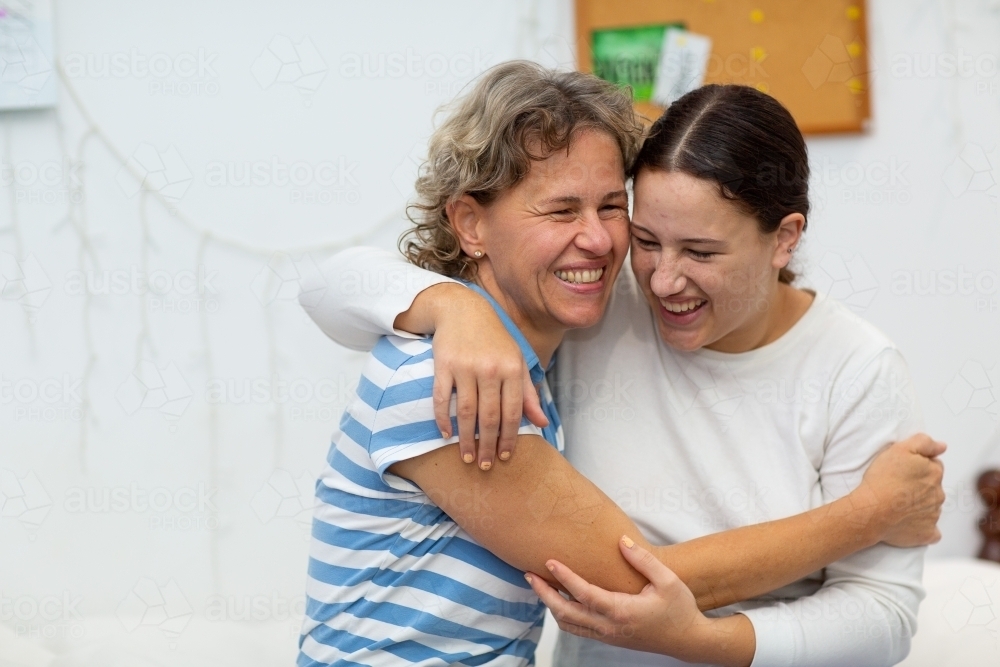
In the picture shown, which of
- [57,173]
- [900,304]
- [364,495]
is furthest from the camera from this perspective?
[900,304]

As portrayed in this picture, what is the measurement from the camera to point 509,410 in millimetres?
923

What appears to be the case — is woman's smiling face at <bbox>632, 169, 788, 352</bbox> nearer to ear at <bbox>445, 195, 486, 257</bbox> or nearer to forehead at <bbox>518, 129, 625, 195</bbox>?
forehead at <bbox>518, 129, 625, 195</bbox>

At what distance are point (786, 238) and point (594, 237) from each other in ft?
0.87

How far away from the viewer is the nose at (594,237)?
108 cm

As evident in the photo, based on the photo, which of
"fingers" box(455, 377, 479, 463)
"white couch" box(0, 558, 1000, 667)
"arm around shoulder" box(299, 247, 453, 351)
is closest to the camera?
"fingers" box(455, 377, 479, 463)

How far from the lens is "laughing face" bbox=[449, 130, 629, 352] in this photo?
1.08 meters

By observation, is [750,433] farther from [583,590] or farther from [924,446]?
[583,590]

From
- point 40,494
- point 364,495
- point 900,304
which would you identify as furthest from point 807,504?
point 40,494

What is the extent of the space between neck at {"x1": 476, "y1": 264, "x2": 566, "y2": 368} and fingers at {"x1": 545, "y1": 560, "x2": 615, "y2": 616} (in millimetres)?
281

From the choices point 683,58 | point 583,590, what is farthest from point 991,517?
point 583,590

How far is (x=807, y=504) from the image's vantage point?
1158 millimetres

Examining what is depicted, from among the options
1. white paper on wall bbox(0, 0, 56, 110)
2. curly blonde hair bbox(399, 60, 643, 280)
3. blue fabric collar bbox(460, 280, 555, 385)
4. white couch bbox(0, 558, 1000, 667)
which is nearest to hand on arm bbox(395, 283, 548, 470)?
blue fabric collar bbox(460, 280, 555, 385)

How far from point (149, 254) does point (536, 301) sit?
1109mm

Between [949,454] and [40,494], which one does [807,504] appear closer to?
[949,454]
